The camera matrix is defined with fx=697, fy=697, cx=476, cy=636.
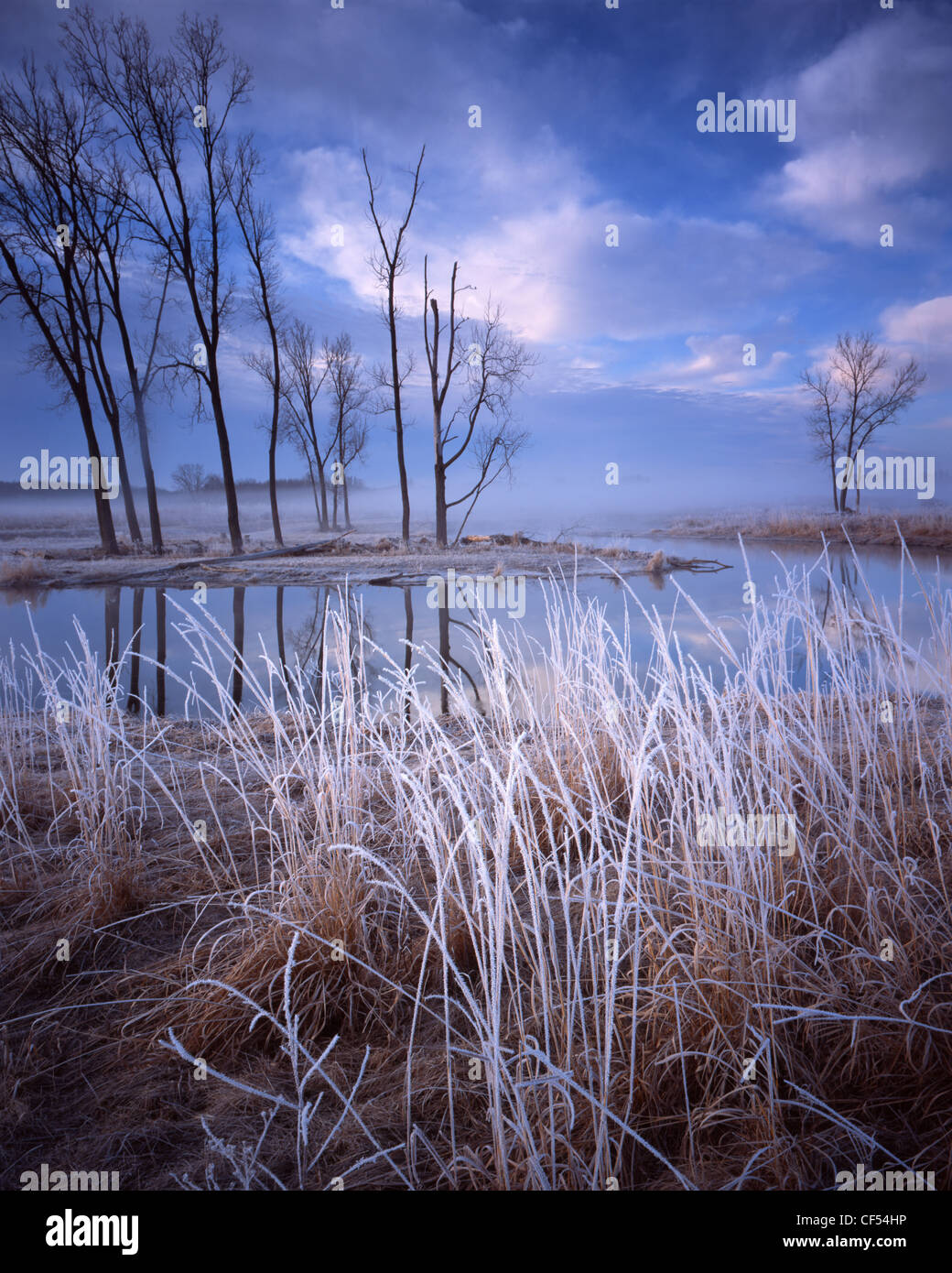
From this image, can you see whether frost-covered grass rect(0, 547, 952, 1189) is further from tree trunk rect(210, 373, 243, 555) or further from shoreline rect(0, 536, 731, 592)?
tree trunk rect(210, 373, 243, 555)

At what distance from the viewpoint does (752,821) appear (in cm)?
164

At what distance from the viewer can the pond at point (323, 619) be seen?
225 inches

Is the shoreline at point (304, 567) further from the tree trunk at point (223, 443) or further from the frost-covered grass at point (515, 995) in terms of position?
the frost-covered grass at point (515, 995)

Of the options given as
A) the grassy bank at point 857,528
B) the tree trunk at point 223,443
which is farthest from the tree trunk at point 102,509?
the grassy bank at point 857,528

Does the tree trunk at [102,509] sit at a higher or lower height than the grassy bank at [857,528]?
higher

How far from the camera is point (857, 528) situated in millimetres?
12461

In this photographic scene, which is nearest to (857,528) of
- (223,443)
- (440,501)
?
(440,501)

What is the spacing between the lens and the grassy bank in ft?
37.7

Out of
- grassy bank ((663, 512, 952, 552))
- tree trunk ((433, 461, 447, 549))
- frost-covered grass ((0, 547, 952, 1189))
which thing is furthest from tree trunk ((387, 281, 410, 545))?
frost-covered grass ((0, 547, 952, 1189))

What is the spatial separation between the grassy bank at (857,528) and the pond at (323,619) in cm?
39

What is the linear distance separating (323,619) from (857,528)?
32.2ft

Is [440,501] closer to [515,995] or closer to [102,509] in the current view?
[102,509]
